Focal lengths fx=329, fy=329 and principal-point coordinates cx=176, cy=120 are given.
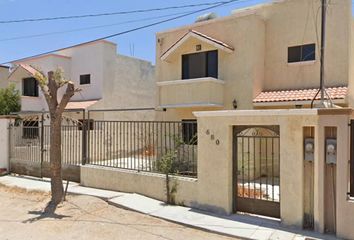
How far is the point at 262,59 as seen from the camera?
15531 mm

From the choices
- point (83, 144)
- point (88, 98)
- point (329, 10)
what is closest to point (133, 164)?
point (83, 144)

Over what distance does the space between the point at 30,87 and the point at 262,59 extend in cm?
1769

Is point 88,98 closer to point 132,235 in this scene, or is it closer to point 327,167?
point 132,235

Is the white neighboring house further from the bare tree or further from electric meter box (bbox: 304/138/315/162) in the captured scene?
electric meter box (bbox: 304/138/315/162)

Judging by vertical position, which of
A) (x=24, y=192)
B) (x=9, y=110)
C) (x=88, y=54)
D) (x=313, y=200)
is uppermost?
(x=88, y=54)

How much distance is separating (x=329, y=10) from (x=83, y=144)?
11.5 m

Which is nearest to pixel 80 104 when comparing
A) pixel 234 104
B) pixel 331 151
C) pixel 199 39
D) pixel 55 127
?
pixel 199 39

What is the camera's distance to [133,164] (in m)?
11.2

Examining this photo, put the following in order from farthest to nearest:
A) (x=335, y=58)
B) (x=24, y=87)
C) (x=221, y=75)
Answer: (x=24, y=87) < (x=221, y=75) < (x=335, y=58)

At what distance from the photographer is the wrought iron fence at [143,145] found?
9781mm

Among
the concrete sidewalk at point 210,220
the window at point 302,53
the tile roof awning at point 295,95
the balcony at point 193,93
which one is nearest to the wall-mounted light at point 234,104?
the balcony at point 193,93

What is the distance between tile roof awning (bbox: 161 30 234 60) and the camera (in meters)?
15.3

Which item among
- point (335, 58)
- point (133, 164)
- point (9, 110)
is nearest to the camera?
point (133, 164)

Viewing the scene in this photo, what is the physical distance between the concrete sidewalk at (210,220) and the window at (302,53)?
363 inches
